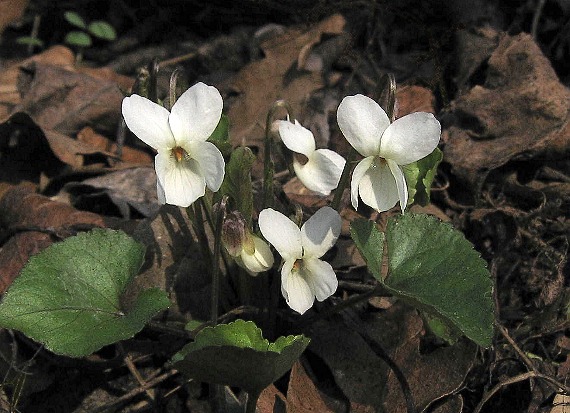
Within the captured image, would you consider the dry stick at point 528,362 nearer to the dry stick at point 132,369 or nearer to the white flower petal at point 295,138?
the white flower petal at point 295,138

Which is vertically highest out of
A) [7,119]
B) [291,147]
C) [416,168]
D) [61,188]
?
[291,147]

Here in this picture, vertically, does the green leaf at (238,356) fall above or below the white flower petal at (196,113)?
below

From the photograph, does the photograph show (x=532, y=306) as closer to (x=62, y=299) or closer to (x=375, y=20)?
(x=62, y=299)

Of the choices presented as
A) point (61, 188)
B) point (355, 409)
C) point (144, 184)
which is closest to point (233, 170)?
point (355, 409)

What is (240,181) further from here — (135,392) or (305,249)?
(135,392)

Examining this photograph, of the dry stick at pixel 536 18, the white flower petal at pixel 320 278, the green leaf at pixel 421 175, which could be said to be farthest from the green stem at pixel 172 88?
the dry stick at pixel 536 18

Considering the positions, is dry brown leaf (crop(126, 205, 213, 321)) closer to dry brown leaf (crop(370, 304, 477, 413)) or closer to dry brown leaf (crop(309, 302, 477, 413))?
dry brown leaf (crop(309, 302, 477, 413))

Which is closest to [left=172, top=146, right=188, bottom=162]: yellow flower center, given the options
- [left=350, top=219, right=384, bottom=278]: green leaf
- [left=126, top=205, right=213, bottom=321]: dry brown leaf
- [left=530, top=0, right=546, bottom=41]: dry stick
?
[left=350, top=219, right=384, bottom=278]: green leaf
